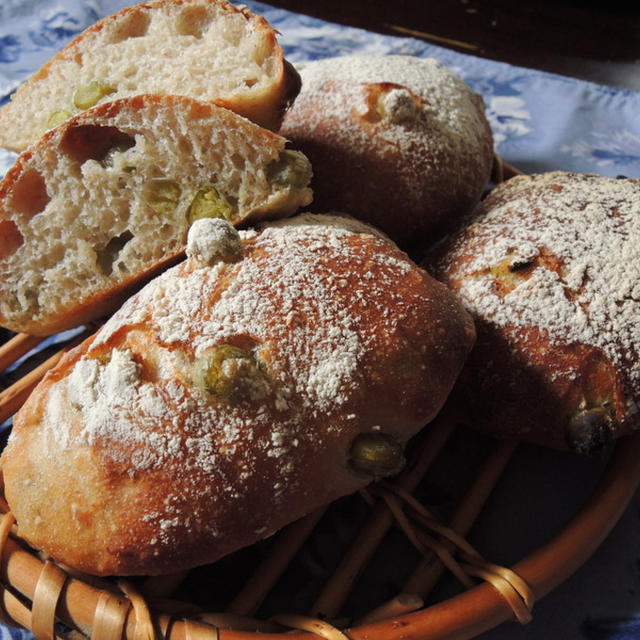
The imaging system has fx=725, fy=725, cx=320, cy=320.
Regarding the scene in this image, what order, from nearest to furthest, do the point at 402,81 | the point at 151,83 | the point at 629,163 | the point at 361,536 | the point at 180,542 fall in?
the point at 180,542 < the point at 361,536 < the point at 151,83 < the point at 402,81 < the point at 629,163

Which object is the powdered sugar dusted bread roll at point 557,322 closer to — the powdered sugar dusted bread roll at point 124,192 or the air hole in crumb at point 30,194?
the powdered sugar dusted bread roll at point 124,192

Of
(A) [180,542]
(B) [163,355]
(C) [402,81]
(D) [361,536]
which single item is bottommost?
(D) [361,536]

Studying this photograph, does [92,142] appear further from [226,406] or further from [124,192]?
[226,406]

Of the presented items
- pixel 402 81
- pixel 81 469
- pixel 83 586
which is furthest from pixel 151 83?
pixel 83 586

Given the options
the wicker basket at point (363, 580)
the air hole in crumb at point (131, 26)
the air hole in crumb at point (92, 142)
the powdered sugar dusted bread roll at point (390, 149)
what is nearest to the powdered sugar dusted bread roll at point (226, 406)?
the wicker basket at point (363, 580)

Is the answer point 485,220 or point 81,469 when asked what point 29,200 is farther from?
point 485,220

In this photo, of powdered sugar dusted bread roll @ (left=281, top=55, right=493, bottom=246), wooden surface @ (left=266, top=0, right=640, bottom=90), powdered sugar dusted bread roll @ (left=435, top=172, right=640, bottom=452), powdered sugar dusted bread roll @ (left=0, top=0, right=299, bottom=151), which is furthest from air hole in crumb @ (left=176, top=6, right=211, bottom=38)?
wooden surface @ (left=266, top=0, right=640, bottom=90)

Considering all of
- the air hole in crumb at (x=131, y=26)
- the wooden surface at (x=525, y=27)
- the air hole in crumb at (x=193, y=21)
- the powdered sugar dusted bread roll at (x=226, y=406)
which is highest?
the air hole in crumb at (x=193, y=21)
